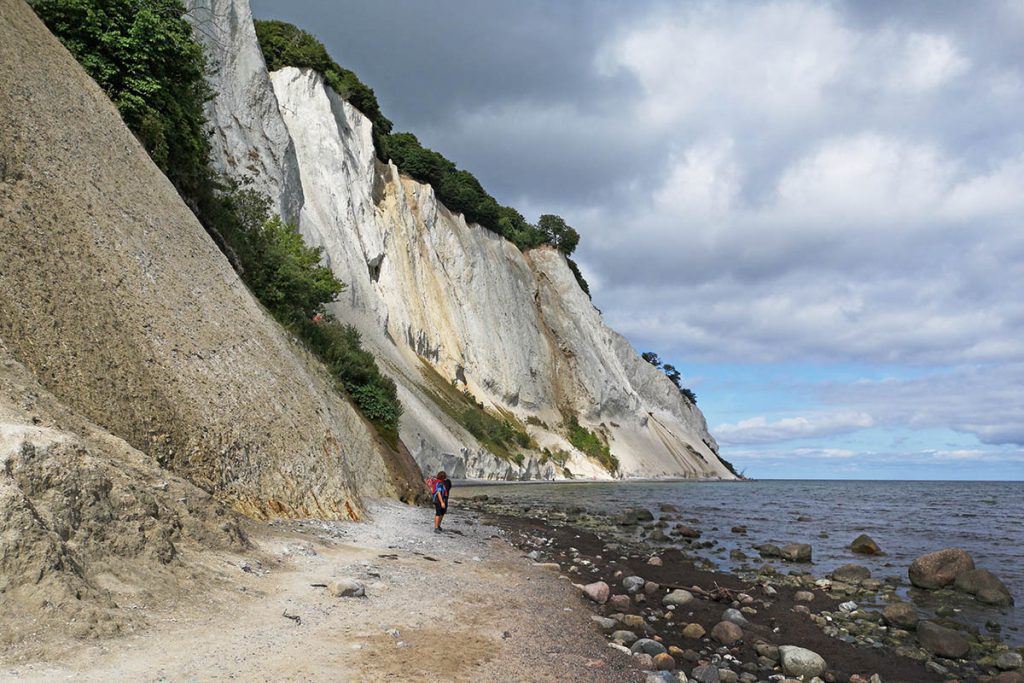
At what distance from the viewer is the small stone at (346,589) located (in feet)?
24.8

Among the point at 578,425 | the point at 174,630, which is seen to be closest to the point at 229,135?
the point at 174,630

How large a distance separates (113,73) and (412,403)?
2456 cm

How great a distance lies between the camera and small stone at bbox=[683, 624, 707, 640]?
30.1ft

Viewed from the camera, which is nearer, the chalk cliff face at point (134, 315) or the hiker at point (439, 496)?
the chalk cliff face at point (134, 315)

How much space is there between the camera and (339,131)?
49.5 m

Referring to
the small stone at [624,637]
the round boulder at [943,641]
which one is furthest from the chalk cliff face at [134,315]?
the round boulder at [943,641]

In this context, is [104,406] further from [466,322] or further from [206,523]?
[466,322]

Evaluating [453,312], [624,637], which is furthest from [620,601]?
[453,312]

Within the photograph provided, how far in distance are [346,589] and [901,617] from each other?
927 cm

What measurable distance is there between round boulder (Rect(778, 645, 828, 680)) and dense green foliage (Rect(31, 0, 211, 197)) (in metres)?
19.2

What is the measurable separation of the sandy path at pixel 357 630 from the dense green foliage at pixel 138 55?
13538 millimetres

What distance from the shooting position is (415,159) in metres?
61.4

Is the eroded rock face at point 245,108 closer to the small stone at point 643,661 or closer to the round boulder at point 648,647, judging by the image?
the round boulder at point 648,647

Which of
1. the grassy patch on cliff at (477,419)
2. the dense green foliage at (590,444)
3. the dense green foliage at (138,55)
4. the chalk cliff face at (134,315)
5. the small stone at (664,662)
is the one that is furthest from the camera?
the dense green foliage at (590,444)
